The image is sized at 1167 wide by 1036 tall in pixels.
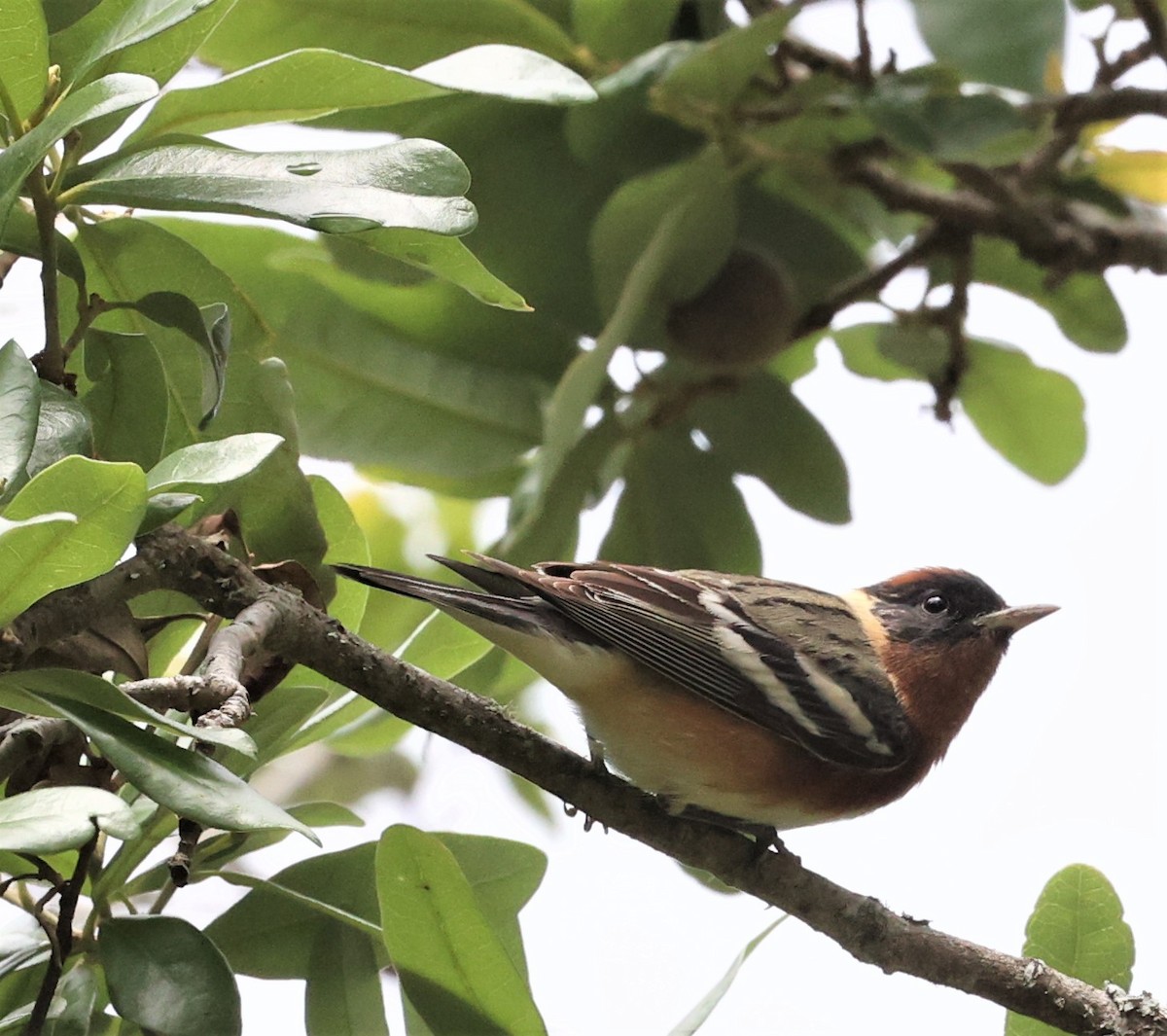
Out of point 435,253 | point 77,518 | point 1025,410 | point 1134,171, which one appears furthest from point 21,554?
point 1134,171

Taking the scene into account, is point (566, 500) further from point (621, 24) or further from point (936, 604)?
point (936, 604)

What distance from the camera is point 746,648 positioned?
224 centimetres

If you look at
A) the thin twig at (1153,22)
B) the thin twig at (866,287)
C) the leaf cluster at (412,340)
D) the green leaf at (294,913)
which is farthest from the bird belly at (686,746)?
the thin twig at (1153,22)

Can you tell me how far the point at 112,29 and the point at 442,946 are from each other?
0.92m

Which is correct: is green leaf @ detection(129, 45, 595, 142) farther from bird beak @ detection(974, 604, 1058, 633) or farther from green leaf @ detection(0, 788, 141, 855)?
bird beak @ detection(974, 604, 1058, 633)

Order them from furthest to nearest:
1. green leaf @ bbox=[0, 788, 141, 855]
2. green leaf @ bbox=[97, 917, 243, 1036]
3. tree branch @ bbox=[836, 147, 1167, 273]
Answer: tree branch @ bbox=[836, 147, 1167, 273], green leaf @ bbox=[97, 917, 243, 1036], green leaf @ bbox=[0, 788, 141, 855]

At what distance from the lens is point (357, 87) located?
1.26 m

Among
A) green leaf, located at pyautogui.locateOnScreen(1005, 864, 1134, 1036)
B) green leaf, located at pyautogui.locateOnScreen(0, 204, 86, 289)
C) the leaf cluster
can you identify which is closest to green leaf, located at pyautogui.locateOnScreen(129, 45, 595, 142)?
the leaf cluster

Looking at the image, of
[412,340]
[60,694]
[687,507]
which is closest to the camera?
[60,694]

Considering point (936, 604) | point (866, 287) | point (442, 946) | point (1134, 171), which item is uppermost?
point (1134, 171)

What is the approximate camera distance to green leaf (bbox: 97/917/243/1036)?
112cm

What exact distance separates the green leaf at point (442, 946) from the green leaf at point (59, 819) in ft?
1.31

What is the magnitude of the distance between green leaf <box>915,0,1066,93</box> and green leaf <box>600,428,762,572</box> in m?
0.77

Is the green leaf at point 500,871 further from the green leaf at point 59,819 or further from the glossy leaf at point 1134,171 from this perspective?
the glossy leaf at point 1134,171
